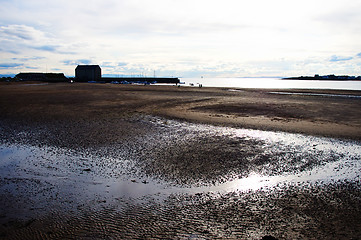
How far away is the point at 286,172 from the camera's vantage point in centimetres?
832

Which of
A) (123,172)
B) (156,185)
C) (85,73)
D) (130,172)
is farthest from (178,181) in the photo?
(85,73)

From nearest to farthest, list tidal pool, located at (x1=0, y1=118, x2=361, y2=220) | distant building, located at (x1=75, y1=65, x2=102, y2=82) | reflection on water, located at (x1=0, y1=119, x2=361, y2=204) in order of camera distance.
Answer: tidal pool, located at (x1=0, y1=118, x2=361, y2=220) → reflection on water, located at (x1=0, y1=119, x2=361, y2=204) → distant building, located at (x1=75, y1=65, x2=102, y2=82)

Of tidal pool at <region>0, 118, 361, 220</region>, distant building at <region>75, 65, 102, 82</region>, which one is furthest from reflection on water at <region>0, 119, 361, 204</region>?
distant building at <region>75, 65, 102, 82</region>

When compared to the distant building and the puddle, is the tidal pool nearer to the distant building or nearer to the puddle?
the puddle

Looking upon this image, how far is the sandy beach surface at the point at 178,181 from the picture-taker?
5023 mm

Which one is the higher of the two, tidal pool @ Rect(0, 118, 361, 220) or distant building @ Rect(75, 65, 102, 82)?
distant building @ Rect(75, 65, 102, 82)

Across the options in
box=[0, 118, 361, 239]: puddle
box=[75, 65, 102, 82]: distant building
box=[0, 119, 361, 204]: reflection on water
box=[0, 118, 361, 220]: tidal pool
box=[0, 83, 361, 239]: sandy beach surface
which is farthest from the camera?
box=[75, 65, 102, 82]: distant building

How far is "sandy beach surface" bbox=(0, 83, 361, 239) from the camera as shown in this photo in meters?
5.02

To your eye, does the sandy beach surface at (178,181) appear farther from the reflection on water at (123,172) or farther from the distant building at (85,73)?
the distant building at (85,73)

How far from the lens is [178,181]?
24.4 ft

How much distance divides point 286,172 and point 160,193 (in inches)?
170

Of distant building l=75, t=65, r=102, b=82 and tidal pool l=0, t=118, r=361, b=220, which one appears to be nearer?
tidal pool l=0, t=118, r=361, b=220

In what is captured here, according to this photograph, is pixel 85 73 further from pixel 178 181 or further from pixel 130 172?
pixel 178 181

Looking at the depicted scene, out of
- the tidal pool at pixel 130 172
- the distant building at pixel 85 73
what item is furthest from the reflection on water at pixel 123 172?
the distant building at pixel 85 73
